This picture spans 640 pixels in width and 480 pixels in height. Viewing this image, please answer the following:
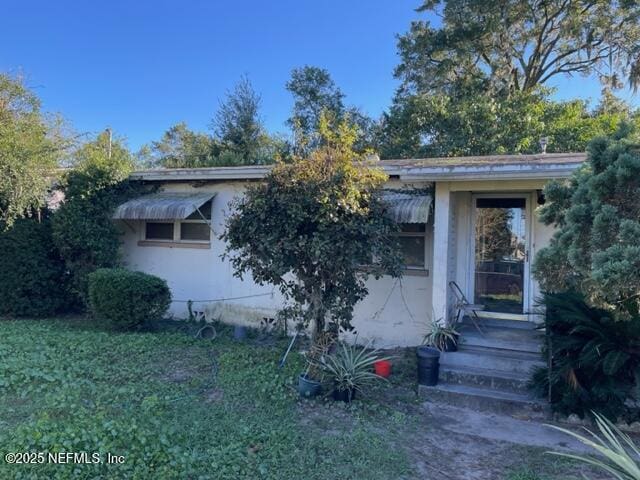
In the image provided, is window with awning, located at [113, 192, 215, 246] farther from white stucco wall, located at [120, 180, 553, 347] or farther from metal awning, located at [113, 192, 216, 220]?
white stucco wall, located at [120, 180, 553, 347]

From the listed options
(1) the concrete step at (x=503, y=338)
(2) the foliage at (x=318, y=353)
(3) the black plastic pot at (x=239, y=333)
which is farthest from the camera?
(3) the black plastic pot at (x=239, y=333)

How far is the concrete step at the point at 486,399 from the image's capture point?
567 cm

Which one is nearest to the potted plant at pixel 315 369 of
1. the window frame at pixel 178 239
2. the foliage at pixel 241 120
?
the window frame at pixel 178 239

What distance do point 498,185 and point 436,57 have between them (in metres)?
16.5

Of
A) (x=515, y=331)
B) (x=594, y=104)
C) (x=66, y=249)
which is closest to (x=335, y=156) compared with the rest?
(x=515, y=331)

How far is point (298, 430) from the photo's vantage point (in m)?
4.80

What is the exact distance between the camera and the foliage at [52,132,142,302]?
32.1 ft

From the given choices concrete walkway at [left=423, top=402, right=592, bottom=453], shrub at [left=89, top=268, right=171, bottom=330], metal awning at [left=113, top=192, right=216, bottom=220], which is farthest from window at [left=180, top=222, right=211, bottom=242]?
concrete walkway at [left=423, top=402, right=592, bottom=453]

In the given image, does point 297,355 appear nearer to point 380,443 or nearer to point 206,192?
point 380,443

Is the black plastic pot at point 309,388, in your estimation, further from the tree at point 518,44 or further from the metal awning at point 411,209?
the tree at point 518,44

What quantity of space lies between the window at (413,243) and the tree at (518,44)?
15.3 metres

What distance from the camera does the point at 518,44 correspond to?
20734mm

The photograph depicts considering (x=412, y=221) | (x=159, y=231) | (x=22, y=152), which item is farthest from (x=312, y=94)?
(x=412, y=221)

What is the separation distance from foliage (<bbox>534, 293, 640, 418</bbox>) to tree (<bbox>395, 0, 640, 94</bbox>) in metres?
17.4
